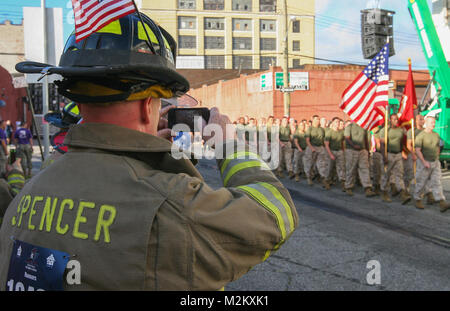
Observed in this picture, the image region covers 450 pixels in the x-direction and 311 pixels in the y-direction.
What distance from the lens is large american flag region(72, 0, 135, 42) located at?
1.41 m

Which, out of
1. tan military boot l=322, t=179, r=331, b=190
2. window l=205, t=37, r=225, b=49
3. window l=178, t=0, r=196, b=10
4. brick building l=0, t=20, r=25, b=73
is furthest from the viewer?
window l=205, t=37, r=225, b=49

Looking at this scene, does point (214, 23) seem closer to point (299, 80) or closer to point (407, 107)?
point (299, 80)

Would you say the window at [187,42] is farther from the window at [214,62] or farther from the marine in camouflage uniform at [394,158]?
the marine in camouflage uniform at [394,158]

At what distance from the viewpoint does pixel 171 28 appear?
208ft

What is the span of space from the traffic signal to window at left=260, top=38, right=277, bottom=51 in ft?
161

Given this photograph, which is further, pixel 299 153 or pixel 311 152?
pixel 299 153

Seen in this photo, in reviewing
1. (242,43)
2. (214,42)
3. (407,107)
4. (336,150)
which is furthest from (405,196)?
(242,43)

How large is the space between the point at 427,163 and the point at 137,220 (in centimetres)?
890

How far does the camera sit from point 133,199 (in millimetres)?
1234

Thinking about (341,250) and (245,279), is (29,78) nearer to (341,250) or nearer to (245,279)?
(245,279)

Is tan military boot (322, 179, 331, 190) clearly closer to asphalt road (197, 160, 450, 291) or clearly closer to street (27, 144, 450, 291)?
street (27, 144, 450, 291)

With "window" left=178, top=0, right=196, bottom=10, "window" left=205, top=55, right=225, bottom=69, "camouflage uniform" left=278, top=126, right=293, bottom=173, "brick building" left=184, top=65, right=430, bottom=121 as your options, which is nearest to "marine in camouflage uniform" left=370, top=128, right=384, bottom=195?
"camouflage uniform" left=278, top=126, right=293, bottom=173

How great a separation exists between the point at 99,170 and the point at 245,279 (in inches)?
139
